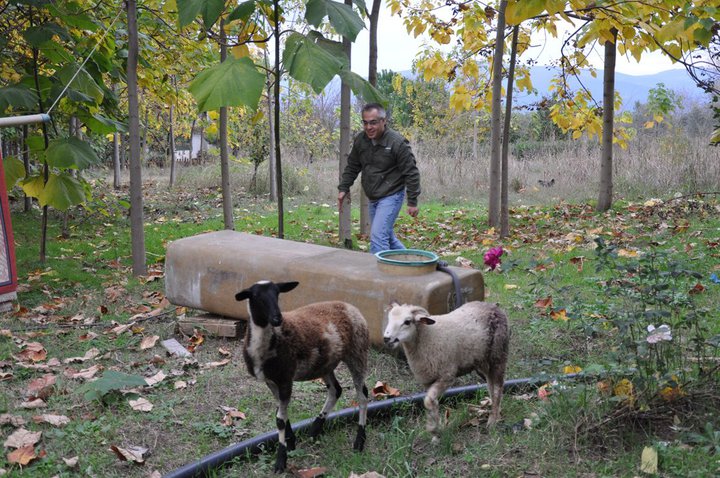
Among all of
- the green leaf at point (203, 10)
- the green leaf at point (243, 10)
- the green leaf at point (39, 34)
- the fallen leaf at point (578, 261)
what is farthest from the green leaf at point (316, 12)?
the fallen leaf at point (578, 261)

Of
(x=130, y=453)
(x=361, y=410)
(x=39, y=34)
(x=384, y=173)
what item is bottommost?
(x=130, y=453)

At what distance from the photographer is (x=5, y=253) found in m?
6.16

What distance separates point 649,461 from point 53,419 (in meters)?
3.47

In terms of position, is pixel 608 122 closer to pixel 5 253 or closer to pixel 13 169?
pixel 13 169

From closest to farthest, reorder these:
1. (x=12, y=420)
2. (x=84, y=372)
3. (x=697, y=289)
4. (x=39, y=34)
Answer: (x=12, y=420) < (x=84, y=372) < (x=697, y=289) < (x=39, y=34)

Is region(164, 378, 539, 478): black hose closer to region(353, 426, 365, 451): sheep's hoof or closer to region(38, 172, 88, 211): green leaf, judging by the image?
region(353, 426, 365, 451): sheep's hoof

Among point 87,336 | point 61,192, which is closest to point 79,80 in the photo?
point 61,192

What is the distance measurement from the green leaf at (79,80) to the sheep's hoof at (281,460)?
207 inches

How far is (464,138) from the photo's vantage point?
1073 inches

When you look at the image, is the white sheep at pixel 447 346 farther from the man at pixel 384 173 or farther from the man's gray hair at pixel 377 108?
the man's gray hair at pixel 377 108

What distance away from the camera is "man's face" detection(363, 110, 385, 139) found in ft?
22.2

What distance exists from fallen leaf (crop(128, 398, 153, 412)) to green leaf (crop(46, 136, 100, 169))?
3.48m

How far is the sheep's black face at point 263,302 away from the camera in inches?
131

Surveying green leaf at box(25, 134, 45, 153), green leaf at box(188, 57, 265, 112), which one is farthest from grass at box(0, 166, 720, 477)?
green leaf at box(188, 57, 265, 112)
